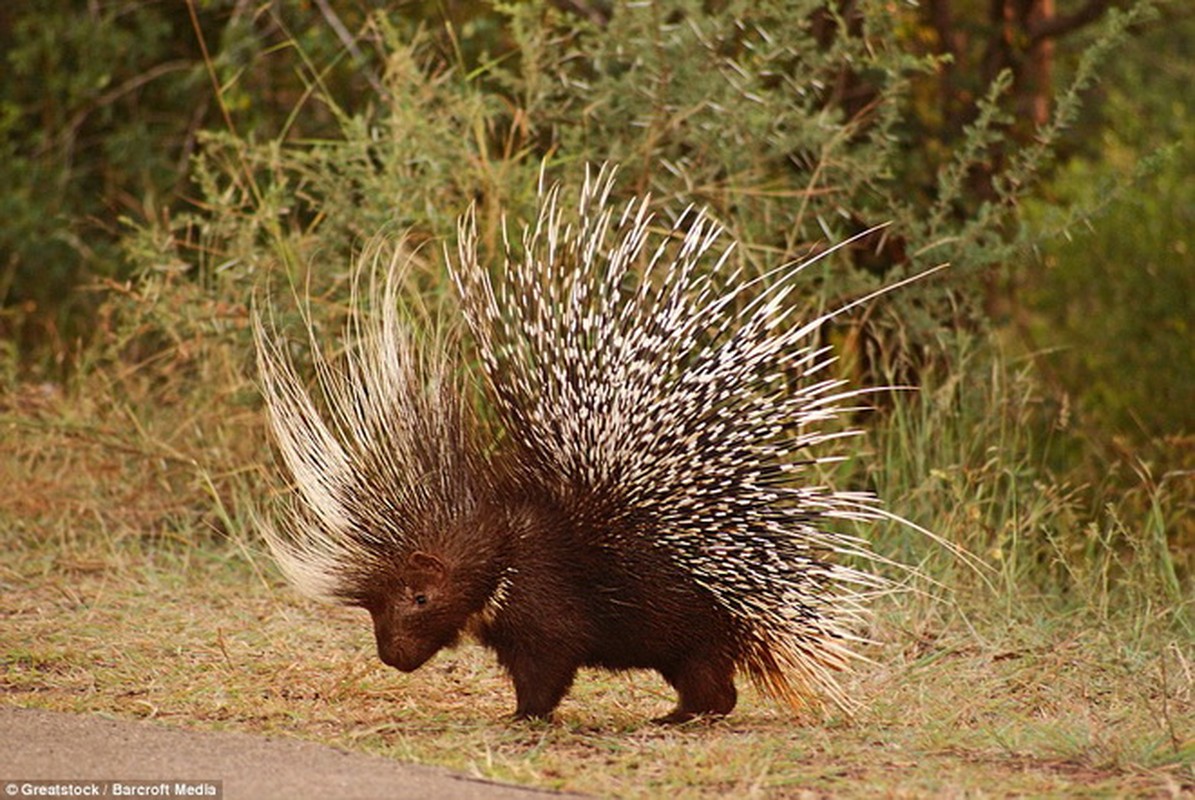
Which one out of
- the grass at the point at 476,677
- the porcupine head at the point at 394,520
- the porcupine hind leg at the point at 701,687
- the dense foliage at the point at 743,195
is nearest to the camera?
the grass at the point at 476,677

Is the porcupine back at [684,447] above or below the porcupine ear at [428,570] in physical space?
above

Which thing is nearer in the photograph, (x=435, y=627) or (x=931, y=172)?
(x=435, y=627)

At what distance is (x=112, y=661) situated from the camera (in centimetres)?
544

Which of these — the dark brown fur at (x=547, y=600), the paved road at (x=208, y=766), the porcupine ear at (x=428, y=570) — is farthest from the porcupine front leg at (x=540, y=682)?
the paved road at (x=208, y=766)

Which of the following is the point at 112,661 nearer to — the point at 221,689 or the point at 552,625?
the point at 221,689

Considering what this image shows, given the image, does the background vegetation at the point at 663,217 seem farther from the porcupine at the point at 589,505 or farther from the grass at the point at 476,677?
the porcupine at the point at 589,505

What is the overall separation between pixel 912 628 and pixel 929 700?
856mm

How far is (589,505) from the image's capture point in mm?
4664

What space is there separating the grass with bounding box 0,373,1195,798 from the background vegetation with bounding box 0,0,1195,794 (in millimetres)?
21

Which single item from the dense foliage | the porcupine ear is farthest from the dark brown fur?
the dense foliage

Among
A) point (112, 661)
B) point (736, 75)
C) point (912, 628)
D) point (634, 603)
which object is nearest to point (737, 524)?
point (634, 603)

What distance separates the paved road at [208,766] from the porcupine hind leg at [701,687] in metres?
0.99

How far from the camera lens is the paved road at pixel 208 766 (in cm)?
376

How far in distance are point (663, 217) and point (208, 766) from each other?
396 centimetres
